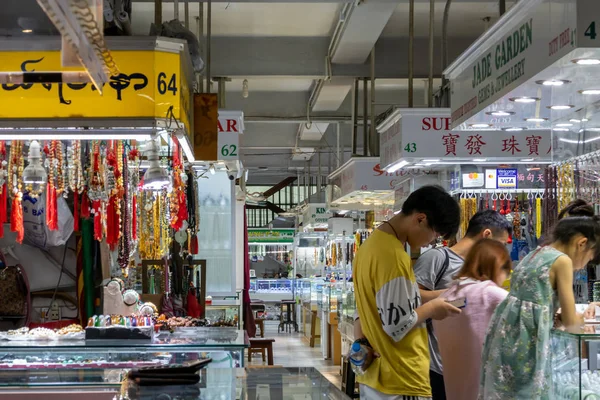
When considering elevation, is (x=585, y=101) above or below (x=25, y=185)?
above

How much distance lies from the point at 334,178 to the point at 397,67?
11.8ft

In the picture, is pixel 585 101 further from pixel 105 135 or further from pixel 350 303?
pixel 350 303

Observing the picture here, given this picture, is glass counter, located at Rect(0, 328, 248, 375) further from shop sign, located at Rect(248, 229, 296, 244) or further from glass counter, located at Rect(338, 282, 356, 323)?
shop sign, located at Rect(248, 229, 296, 244)

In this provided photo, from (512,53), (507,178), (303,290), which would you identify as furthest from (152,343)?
(303,290)

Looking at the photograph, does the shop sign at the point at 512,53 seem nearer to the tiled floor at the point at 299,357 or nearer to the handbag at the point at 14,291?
the handbag at the point at 14,291

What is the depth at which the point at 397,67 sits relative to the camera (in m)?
10.9

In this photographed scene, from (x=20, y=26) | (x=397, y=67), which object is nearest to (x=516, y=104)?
(x=20, y=26)

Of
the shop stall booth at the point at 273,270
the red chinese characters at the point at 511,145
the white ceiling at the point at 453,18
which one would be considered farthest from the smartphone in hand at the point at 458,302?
the shop stall booth at the point at 273,270

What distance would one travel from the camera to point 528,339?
3936 millimetres

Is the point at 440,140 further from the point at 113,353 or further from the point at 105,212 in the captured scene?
the point at 113,353

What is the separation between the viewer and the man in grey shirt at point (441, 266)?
15.5 feet

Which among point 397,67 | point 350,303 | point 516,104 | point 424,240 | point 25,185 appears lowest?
point 350,303

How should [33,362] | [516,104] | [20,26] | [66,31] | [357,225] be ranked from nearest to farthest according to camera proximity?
[66,31] → [20,26] → [33,362] → [516,104] → [357,225]

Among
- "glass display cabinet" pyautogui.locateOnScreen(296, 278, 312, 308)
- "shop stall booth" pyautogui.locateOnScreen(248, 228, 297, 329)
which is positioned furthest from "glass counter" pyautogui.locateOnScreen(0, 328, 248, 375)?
"shop stall booth" pyautogui.locateOnScreen(248, 228, 297, 329)
